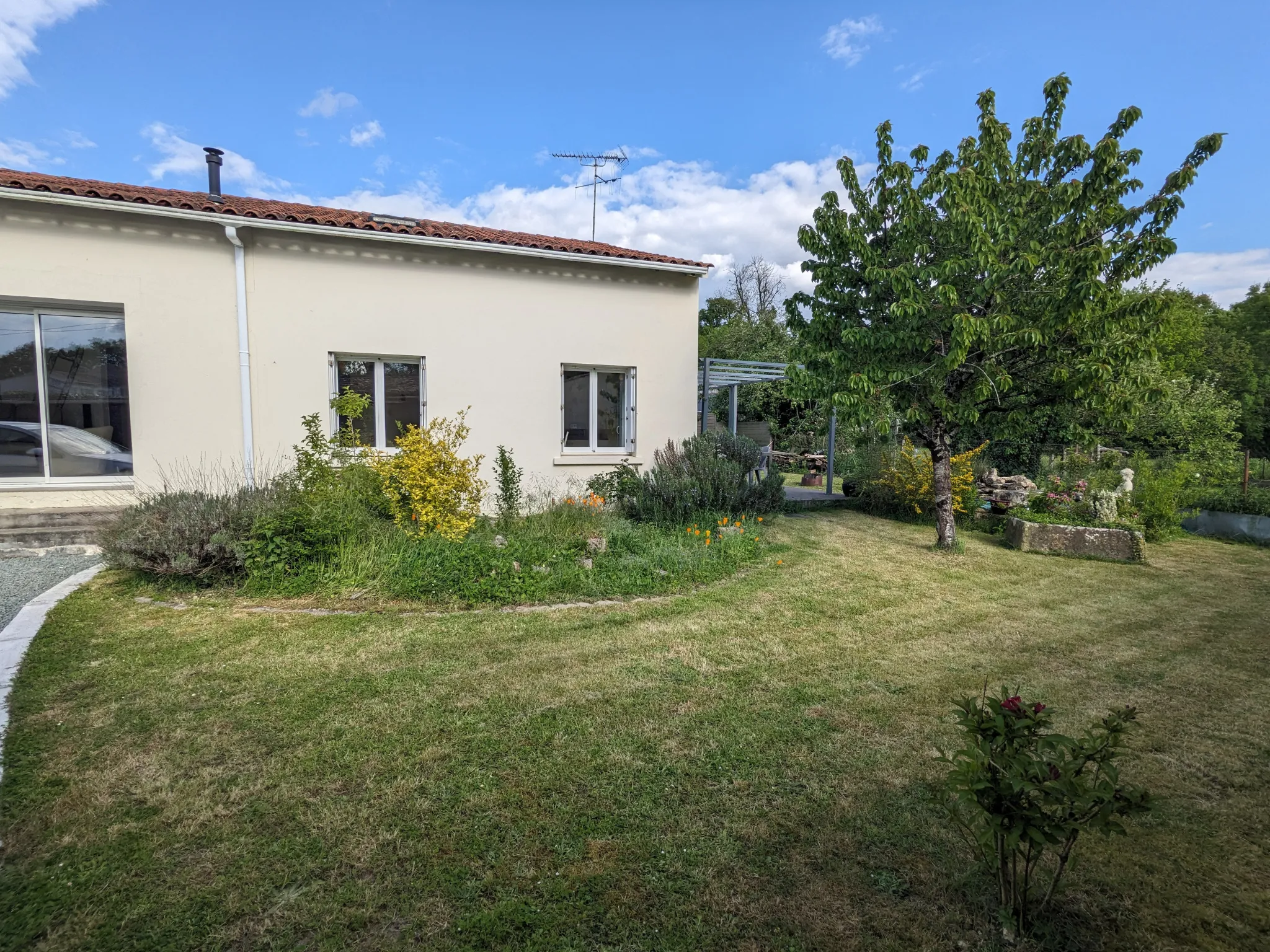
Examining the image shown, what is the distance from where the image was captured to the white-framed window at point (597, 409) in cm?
938

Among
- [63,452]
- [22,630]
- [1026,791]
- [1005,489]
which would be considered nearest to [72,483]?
[63,452]

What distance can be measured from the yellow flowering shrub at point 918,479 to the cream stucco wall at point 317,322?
4.29 m

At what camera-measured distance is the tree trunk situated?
26.2 ft

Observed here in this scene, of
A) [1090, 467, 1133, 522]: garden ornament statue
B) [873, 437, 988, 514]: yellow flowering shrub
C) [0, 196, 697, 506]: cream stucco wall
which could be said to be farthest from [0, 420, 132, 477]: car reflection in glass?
[1090, 467, 1133, 522]: garden ornament statue

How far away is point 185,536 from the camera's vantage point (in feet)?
16.8

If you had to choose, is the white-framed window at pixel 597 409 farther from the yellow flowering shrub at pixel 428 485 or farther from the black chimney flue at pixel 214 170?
the black chimney flue at pixel 214 170

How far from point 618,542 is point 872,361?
3.94m

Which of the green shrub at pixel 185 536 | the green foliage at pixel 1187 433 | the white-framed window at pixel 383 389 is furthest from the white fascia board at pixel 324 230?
the green foliage at pixel 1187 433

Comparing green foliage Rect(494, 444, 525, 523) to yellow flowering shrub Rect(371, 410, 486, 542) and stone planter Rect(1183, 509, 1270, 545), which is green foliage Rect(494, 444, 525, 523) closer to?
yellow flowering shrub Rect(371, 410, 486, 542)

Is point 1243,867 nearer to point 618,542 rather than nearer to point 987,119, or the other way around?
point 618,542

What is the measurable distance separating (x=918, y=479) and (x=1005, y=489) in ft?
5.57

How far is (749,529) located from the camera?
784 centimetres

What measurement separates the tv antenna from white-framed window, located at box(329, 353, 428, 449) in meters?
5.51

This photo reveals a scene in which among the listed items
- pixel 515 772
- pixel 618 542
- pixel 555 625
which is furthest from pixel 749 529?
pixel 515 772
